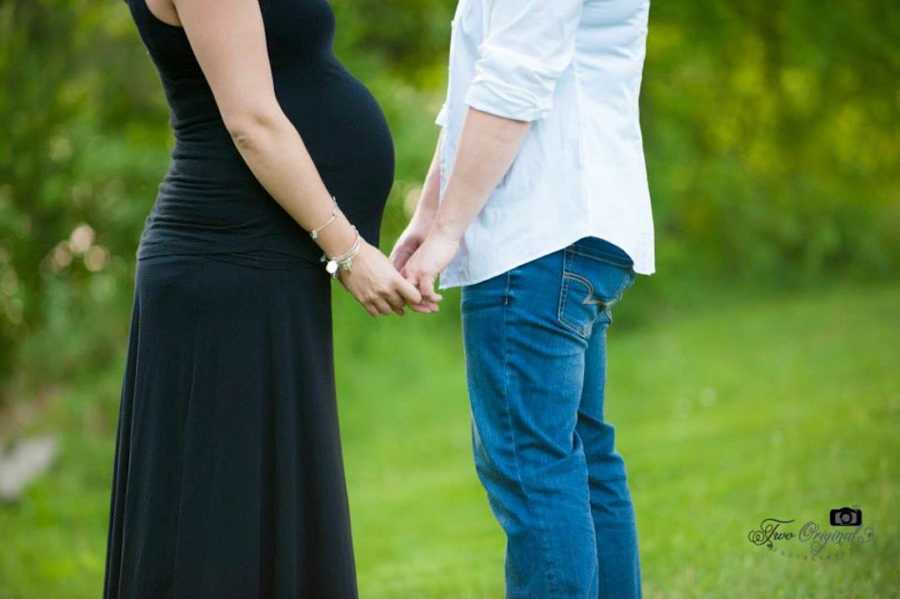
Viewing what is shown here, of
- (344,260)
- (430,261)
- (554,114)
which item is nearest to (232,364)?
(344,260)

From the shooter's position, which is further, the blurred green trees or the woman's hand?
the blurred green trees

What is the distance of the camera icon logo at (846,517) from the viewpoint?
3.44 meters

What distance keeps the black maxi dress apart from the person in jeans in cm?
26

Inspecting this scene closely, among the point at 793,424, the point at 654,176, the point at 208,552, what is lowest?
the point at 793,424

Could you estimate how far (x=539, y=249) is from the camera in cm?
199

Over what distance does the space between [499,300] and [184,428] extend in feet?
2.10

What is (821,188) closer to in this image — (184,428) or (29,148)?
(29,148)

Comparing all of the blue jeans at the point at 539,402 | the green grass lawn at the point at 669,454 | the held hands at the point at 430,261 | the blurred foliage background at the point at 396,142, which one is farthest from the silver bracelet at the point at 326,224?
the blurred foliage background at the point at 396,142

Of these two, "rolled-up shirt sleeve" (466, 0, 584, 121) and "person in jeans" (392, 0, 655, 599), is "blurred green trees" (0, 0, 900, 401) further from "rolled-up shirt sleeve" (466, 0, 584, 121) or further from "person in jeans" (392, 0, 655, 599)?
"rolled-up shirt sleeve" (466, 0, 584, 121)

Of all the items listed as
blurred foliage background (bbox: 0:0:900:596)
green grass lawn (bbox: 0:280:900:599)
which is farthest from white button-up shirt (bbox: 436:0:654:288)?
blurred foliage background (bbox: 0:0:900:596)

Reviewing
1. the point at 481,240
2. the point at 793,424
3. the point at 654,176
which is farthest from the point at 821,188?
the point at 481,240

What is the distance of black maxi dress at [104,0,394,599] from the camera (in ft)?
6.79

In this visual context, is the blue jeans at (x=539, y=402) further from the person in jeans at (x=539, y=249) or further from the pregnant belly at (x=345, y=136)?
the pregnant belly at (x=345, y=136)

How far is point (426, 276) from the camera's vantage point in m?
2.05
